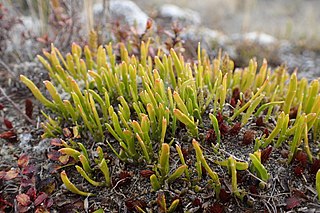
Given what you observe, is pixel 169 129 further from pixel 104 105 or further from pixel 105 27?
pixel 105 27

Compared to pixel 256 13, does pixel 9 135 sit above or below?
below

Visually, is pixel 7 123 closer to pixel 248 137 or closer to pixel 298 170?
pixel 248 137

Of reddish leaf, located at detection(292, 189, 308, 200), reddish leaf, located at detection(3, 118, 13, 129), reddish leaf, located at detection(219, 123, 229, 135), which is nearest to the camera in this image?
reddish leaf, located at detection(292, 189, 308, 200)

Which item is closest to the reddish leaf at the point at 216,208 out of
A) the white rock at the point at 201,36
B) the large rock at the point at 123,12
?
the white rock at the point at 201,36

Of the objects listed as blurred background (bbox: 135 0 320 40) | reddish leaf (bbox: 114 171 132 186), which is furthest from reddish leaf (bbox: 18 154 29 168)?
blurred background (bbox: 135 0 320 40)

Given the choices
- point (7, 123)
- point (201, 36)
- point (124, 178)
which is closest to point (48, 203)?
point (124, 178)

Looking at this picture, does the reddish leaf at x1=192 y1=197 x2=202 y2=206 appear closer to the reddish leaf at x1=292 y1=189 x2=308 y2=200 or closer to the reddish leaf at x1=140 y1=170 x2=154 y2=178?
the reddish leaf at x1=140 y1=170 x2=154 y2=178

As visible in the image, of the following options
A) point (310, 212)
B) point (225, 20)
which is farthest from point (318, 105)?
point (225, 20)
